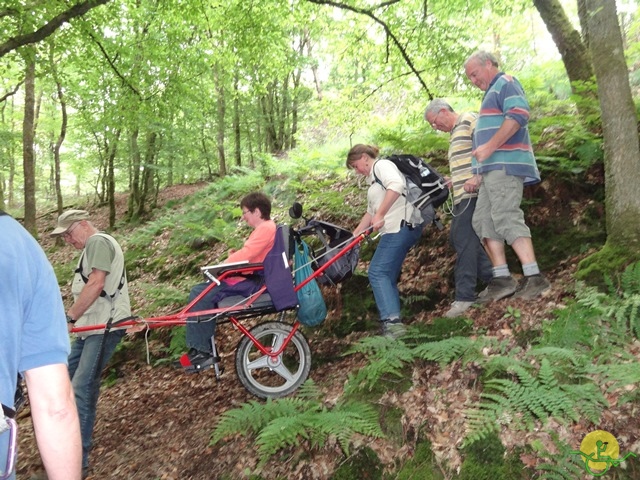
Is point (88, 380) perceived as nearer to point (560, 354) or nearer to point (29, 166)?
point (560, 354)

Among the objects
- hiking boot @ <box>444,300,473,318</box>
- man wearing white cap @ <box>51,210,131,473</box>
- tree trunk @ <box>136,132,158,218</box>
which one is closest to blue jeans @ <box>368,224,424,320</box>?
hiking boot @ <box>444,300,473,318</box>

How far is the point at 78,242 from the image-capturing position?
170 inches

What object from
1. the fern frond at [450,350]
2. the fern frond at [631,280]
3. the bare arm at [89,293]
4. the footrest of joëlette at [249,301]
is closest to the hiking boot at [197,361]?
the footrest of joëlette at [249,301]

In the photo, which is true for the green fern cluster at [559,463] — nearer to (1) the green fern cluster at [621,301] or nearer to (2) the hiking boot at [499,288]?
(1) the green fern cluster at [621,301]

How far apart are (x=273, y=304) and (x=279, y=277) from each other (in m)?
0.31

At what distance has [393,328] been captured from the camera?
4625mm

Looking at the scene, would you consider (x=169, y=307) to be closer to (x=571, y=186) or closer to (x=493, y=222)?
(x=493, y=222)

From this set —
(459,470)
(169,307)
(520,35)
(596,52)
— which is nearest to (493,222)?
(596,52)

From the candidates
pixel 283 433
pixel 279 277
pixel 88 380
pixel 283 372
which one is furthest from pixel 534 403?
pixel 88 380

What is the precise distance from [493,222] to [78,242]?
4.17 metres

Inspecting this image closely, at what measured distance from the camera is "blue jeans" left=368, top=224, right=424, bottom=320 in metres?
4.71

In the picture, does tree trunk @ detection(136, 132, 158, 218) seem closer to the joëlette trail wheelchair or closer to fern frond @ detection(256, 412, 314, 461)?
the joëlette trail wheelchair

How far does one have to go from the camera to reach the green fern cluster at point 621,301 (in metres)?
3.43

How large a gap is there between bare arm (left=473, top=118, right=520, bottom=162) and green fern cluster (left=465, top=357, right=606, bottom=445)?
2001mm
